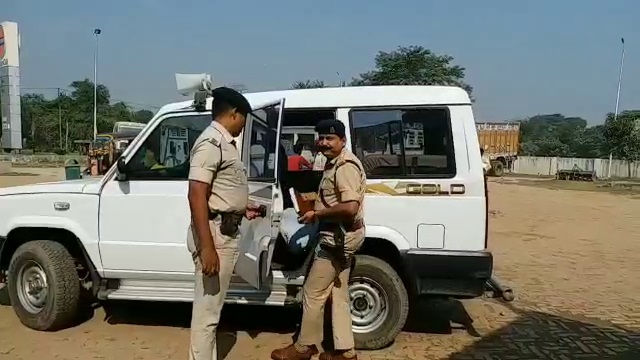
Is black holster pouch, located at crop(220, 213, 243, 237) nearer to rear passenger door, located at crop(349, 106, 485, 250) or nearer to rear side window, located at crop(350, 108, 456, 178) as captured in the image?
rear passenger door, located at crop(349, 106, 485, 250)

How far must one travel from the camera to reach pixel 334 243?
14.5ft

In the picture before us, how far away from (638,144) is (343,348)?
43729 millimetres

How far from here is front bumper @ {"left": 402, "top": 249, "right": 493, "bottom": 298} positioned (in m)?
4.86

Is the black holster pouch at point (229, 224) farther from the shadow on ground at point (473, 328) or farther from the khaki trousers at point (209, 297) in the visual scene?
the shadow on ground at point (473, 328)

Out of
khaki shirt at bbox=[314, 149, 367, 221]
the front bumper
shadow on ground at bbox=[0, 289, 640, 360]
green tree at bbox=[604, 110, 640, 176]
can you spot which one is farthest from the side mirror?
green tree at bbox=[604, 110, 640, 176]

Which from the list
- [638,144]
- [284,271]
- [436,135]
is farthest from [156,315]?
[638,144]

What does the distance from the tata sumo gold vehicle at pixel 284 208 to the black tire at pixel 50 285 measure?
0.5 inches

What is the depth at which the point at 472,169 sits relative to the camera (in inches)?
194

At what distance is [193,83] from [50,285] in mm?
2116

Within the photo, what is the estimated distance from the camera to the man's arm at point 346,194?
14.0ft

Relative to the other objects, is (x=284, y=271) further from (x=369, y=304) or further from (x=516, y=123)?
(x=516, y=123)

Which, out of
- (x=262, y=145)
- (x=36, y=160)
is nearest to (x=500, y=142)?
(x=36, y=160)

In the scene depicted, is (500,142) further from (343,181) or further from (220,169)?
(220,169)

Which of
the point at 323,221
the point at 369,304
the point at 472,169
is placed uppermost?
the point at 472,169
